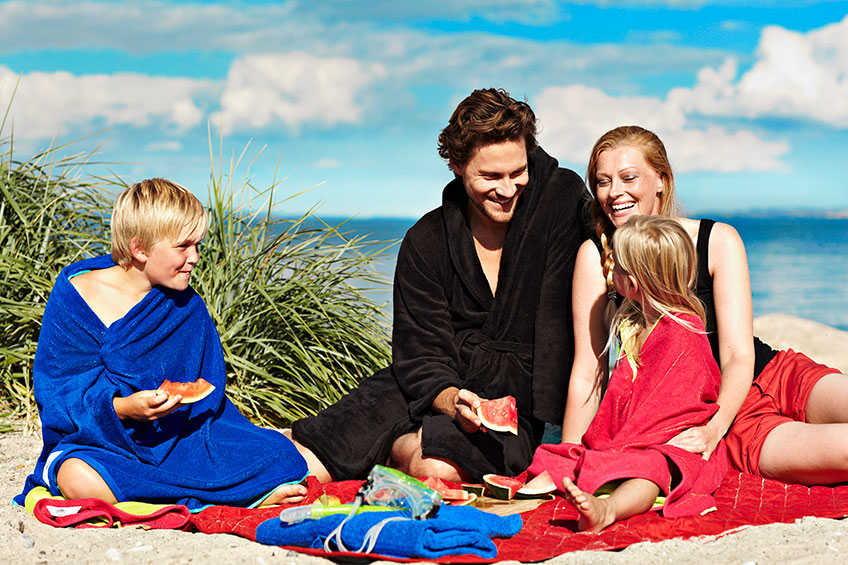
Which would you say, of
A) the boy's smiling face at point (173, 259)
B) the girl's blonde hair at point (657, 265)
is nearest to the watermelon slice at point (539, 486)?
the girl's blonde hair at point (657, 265)

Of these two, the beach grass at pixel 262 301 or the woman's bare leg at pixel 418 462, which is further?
the beach grass at pixel 262 301

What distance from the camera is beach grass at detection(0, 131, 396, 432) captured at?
A: 5.75 metres

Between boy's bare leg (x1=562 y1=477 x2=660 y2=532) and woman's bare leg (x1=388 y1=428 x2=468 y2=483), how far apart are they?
921 millimetres

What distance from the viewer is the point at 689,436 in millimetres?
3924

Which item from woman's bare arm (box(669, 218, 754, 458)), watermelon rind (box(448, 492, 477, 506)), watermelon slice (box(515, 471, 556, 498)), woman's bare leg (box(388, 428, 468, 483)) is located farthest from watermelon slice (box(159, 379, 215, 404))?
woman's bare arm (box(669, 218, 754, 458))

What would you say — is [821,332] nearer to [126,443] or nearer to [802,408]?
[802,408]

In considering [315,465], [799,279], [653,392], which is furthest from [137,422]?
[799,279]

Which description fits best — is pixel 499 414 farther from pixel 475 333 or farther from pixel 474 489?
pixel 475 333

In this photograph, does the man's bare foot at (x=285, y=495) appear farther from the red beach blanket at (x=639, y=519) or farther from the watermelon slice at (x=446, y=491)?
the watermelon slice at (x=446, y=491)

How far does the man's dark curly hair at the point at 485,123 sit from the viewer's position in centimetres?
443

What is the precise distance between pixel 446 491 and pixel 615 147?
2022mm

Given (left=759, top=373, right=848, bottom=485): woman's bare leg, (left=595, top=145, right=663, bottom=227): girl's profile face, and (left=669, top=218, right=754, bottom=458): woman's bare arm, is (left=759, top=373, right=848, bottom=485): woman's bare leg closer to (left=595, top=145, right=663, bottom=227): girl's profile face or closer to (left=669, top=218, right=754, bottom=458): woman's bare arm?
(left=669, top=218, right=754, bottom=458): woman's bare arm

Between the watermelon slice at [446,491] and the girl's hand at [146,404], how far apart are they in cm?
130

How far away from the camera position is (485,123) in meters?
4.42
